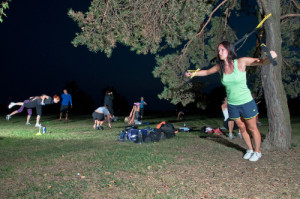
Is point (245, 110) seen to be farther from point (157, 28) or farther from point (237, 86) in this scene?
point (157, 28)

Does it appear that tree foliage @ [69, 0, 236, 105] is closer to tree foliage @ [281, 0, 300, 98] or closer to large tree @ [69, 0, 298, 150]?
large tree @ [69, 0, 298, 150]

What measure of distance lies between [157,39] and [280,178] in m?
4.89

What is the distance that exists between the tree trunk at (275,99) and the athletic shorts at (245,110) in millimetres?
1988

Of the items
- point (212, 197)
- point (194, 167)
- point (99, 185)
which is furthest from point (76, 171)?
point (212, 197)

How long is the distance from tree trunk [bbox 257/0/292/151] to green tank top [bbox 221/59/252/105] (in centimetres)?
210

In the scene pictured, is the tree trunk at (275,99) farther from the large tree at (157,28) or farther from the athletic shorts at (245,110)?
the athletic shorts at (245,110)

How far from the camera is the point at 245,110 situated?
5023 millimetres

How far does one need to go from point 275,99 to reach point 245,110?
2.20 m

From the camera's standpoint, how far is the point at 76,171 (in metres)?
4.85

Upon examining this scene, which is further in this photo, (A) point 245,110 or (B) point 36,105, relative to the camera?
(B) point 36,105

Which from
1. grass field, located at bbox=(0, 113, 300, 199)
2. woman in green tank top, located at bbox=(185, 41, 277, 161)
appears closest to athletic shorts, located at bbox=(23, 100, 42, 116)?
grass field, located at bbox=(0, 113, 300, 199)

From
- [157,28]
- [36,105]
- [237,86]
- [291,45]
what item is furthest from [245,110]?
[36,105]

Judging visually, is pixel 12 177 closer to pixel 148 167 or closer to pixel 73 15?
pixel 148 167

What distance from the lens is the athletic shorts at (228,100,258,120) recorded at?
5.01 m
